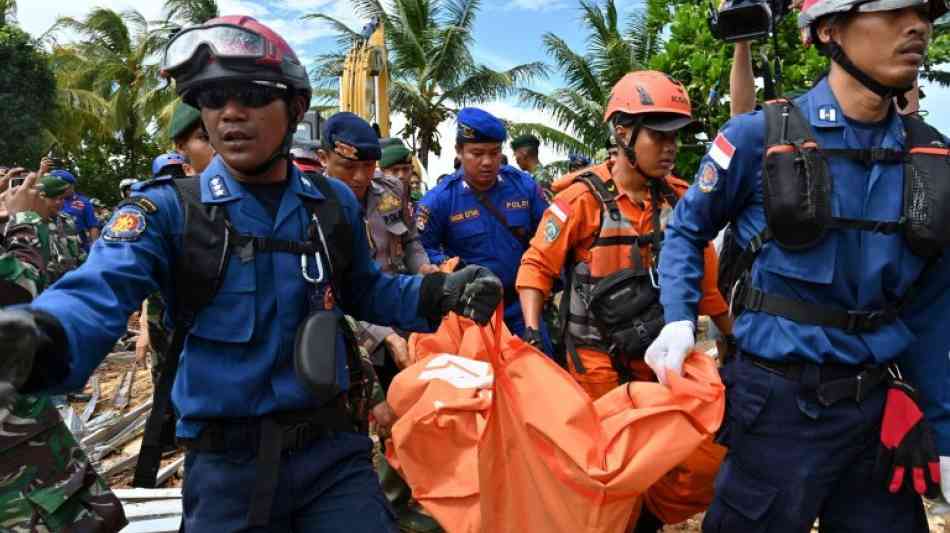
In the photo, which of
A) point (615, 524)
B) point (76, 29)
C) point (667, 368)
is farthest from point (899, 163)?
point (76, 29)

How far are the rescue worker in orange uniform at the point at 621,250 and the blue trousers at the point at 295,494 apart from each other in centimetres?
164

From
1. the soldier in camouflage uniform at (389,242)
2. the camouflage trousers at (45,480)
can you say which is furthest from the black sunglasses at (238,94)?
the soldier in camouflage uniform at (389,242)

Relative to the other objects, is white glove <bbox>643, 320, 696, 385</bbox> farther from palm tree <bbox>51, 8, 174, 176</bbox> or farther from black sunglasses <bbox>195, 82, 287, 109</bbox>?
palm tree <bbox>51, 8, 174, 176</bbox>

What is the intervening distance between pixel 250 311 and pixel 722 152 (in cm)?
156

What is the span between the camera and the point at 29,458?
275 cm

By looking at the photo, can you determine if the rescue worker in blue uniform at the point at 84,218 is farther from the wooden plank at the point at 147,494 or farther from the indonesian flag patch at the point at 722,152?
the indonesian flag patch at the point at 722,152

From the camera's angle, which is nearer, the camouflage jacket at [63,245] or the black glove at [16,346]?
the black glove at [16,346]

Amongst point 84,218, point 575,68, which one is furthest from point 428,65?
point 84,218

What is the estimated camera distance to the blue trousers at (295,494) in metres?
2.15

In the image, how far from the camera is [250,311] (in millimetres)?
2152

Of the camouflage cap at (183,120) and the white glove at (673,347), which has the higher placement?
the camouflage cap at (183,120)

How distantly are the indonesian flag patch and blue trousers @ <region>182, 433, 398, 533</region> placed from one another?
149cm

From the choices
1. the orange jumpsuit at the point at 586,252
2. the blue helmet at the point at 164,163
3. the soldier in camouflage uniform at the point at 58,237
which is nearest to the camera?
the orange jumpsuit at the point at 586,252

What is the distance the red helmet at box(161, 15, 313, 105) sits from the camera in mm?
2160
